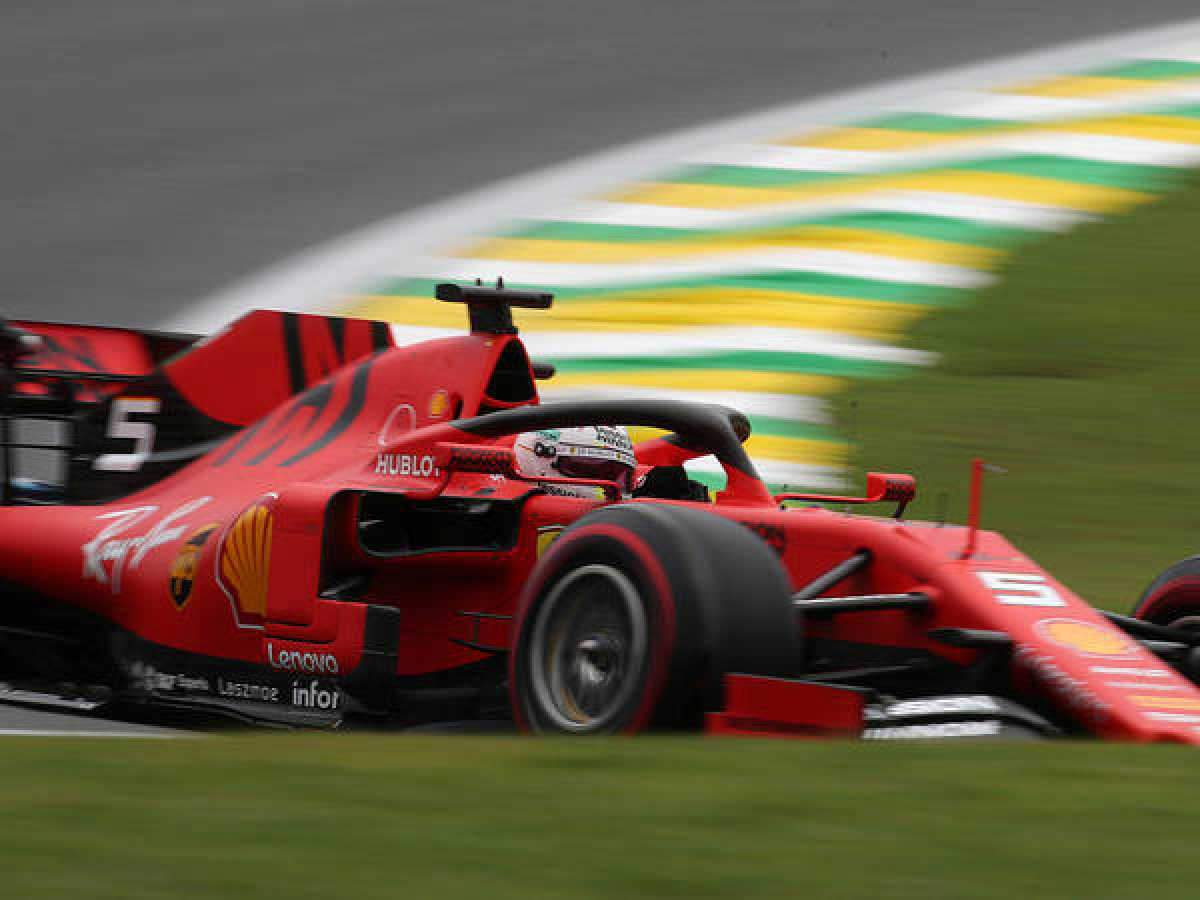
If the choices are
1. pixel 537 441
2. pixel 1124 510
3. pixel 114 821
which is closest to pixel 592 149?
pixel 1124 510

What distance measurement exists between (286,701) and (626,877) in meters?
3.30

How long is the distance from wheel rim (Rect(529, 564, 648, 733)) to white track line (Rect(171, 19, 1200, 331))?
7715mm

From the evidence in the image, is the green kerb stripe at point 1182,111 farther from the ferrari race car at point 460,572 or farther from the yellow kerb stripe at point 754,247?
the ferrari race car at point 460,572

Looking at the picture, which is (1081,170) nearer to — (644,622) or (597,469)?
(597,469)

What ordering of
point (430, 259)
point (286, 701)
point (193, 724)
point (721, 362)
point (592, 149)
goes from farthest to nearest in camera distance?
point (592, 149) < point (430, 259) < point (721, 362) < point (193, 724) < point (286, 701)

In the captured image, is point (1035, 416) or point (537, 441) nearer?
point (537, 441)

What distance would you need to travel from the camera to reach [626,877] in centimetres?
326

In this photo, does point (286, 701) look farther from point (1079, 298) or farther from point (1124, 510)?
point (1079, 298)

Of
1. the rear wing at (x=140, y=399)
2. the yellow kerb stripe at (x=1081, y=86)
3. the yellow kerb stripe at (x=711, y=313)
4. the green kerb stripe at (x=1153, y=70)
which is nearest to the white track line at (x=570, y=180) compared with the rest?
the yellow kerb stripe at (x=1081, y=86)

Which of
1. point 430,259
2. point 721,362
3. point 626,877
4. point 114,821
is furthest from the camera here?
point 430,259

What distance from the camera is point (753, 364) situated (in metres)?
11.1

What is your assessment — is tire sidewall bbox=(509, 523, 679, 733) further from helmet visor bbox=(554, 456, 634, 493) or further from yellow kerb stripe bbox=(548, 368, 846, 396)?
yellow kerb stripe bbox=(548, 368, 846, 396)

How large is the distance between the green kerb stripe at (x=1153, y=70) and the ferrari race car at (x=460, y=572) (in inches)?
358

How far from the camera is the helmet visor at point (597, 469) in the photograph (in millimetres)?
6562
